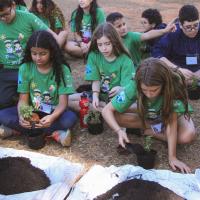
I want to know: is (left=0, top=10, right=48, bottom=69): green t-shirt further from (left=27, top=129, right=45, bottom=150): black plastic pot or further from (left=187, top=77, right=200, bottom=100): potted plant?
(left=187, top=77, right=200, bottom=100): potted plant

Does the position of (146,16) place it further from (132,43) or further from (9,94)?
(9,94)

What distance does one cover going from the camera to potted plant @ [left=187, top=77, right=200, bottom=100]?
407 cm

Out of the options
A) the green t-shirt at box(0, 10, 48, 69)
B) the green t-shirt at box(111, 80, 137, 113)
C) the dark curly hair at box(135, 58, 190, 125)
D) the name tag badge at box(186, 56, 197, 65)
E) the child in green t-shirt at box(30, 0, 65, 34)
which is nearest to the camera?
the dark curly hair at box(135, 58, 190, 125)

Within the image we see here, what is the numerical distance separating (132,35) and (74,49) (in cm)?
124

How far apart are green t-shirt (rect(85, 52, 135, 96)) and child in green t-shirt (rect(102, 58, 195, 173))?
1.36 ft

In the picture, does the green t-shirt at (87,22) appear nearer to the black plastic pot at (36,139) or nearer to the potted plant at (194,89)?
the potted plant at (194,89)

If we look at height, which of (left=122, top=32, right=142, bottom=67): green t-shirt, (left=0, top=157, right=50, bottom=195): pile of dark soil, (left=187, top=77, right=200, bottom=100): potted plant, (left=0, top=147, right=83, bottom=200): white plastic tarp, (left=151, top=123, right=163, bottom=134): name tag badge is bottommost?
(left=0, top=147, right=83, bottom=200): white plastic tarp

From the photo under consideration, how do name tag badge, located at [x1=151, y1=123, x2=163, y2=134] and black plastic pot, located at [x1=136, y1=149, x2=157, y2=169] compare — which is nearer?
black plastic pot, located at [x1=136, y1=149, x2=157, y2=169]

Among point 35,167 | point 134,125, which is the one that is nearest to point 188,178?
point 134,125

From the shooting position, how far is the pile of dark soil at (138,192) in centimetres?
252

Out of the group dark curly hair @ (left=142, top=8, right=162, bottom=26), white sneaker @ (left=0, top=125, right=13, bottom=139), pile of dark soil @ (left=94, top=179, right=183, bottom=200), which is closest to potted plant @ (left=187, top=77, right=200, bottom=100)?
dark curly hair @ (left=142, top=8, right=162, bottom=26)

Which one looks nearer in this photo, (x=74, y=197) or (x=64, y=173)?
(x=74, y=197)

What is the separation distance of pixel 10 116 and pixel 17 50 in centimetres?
79

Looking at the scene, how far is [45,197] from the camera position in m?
2.58
